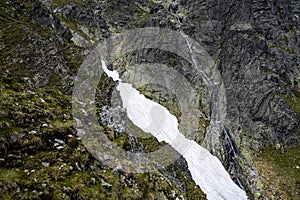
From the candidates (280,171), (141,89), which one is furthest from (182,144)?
(141,89)

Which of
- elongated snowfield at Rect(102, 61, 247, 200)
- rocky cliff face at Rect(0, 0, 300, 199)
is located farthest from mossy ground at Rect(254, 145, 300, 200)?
elongated snowfield at Rect(102, 61, 247, 200)

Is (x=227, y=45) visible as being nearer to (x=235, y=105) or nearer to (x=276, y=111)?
(x=235, y=105)

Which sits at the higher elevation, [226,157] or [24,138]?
[24,138]

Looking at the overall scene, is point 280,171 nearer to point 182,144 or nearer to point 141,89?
point 182,144

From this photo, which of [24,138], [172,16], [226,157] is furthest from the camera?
[172,16]

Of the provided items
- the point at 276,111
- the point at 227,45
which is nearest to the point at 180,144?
the point at 276,111

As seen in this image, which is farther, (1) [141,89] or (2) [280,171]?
(1) [141,89]

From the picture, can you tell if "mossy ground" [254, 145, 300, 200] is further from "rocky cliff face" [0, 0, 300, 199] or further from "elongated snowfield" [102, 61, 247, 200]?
"elongated snowfield" [102, 61, 247, 200]
